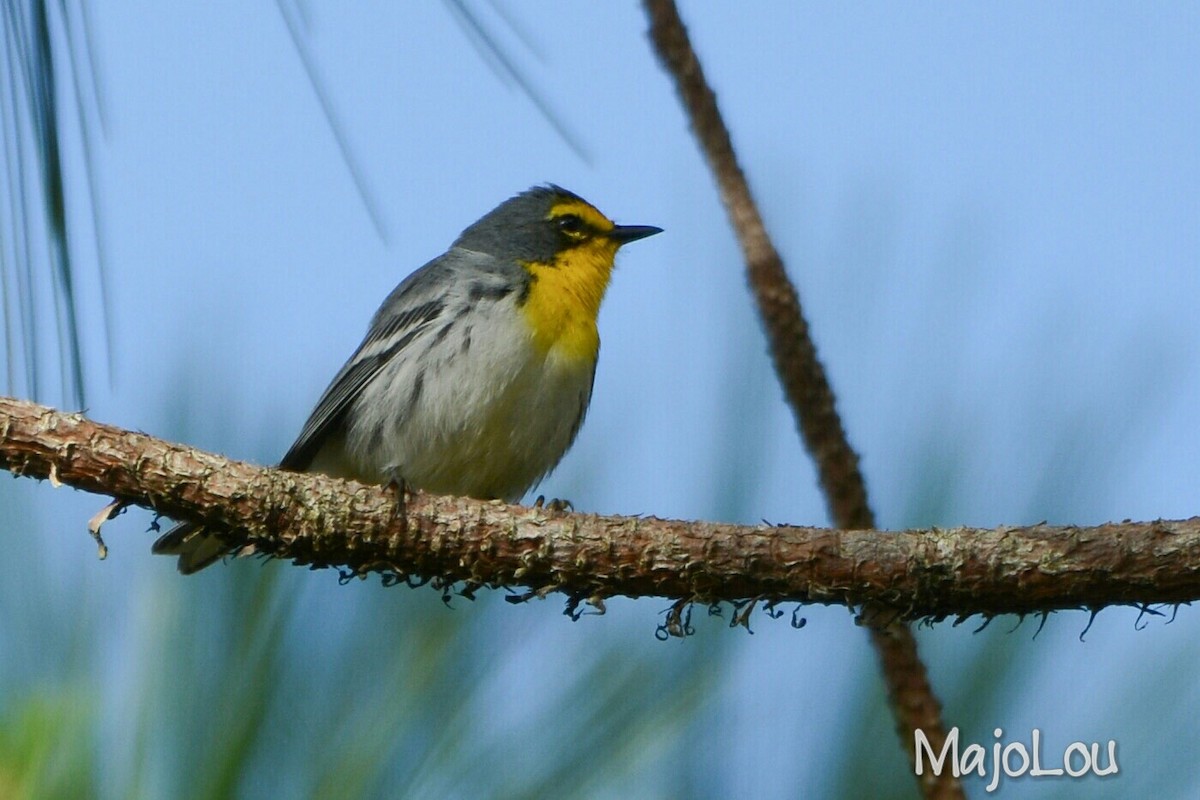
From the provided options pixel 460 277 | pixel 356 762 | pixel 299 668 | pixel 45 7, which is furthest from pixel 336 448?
pixel 45 7

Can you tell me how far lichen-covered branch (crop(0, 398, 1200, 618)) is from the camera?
1.89 m

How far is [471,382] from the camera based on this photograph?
11.9ft

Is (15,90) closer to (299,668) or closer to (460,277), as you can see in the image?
(299,668)

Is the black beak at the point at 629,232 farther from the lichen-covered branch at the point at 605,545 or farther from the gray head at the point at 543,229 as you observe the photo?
the lichen-covered branch at the point at 605,545

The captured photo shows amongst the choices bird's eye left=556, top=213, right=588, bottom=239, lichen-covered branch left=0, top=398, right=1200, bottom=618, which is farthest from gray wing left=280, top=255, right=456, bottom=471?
lichen-covered branch left=0, top=398, right=1200, bottom=618

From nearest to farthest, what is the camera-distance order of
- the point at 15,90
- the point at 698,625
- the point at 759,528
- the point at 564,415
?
1. the point at 15,90
2. the point at 759,528
3. the point at 698,625
4. the point at 564,415

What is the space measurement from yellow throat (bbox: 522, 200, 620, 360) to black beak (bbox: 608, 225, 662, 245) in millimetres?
16

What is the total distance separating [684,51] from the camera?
2783 millimetres

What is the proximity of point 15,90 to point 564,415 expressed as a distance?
90.0 inches

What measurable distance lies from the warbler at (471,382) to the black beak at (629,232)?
0.70ft

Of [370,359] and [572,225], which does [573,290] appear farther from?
[370,359]

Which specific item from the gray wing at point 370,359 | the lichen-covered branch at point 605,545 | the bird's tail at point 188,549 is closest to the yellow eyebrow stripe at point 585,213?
the gray wing at point 370,359

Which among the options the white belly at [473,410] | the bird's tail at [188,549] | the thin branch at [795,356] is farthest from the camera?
the white belly at [473,410]

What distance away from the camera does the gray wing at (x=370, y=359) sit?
3871 mm
